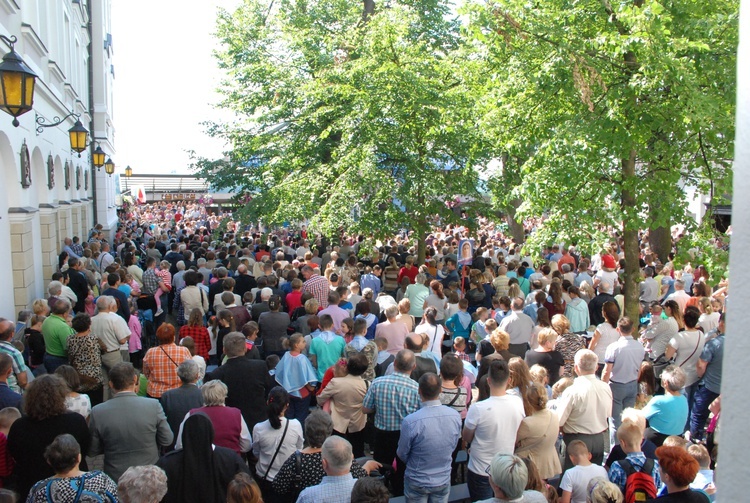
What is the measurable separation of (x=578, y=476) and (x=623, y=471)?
316mm

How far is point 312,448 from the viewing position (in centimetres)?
457

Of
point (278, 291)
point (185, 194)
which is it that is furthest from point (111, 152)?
point (278, 291)

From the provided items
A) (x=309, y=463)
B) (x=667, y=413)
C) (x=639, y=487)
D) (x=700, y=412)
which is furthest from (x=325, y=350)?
(x=700, y=412)

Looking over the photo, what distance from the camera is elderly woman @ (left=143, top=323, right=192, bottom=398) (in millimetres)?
6430

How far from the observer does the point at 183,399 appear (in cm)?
557

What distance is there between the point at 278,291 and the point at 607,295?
5091 mm

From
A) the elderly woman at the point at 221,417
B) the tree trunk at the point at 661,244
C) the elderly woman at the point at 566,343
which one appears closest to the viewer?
the elderly woman at the point at 221,417

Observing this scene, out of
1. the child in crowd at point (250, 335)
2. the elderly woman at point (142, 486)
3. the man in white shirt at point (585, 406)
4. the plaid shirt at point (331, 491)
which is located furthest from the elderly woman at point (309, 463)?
the child in crowd at point (250, 335)

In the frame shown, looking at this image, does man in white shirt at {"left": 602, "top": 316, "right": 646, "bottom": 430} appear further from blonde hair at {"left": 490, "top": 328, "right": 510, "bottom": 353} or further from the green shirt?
the green shirt

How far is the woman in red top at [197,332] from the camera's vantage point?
8070mm

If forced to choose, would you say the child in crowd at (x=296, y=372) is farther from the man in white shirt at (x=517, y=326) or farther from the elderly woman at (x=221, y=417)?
the man in white shirt at (x=517, y=326)

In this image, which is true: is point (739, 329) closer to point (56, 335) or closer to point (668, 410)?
point (668, 410)

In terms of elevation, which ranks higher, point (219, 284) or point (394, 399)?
point (219, 284)

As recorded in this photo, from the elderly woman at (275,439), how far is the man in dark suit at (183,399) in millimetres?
763
